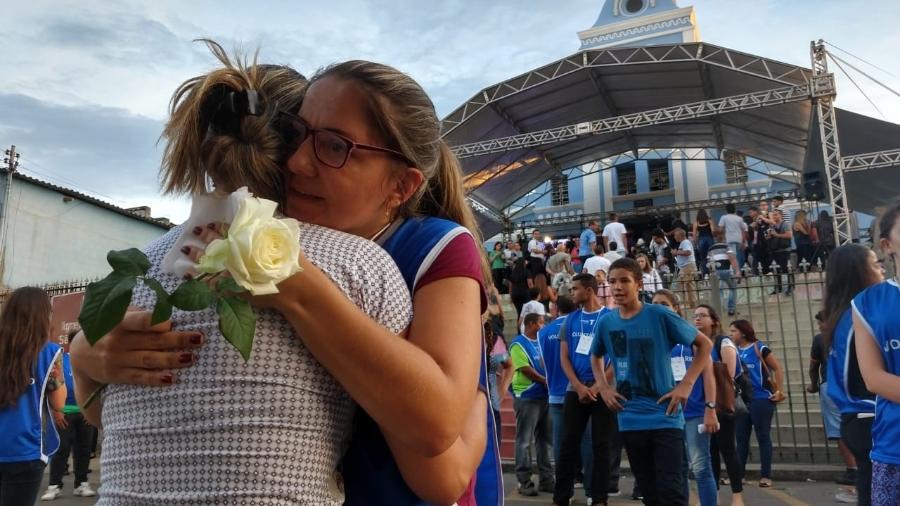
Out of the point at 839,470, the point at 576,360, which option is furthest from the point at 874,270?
the point at 839,470

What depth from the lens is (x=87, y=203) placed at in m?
24.2

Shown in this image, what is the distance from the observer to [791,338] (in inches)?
392

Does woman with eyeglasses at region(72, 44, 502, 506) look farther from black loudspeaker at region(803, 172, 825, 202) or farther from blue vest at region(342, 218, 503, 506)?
black loudspeaker at region(803, 172, 825, 202)

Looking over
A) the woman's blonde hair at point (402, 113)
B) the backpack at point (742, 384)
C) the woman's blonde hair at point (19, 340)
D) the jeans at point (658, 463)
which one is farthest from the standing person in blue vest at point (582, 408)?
the woman's blonde hair at point (402, 113)

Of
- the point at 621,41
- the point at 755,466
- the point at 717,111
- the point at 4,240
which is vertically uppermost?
the point at 621,41

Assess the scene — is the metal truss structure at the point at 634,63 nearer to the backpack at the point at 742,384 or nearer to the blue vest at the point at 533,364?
the blue vest at the point at 533,364

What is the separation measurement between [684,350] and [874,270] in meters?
2.33

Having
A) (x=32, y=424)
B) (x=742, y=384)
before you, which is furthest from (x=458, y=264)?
(x=742, y=384)

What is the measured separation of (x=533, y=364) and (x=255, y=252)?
6.41 m

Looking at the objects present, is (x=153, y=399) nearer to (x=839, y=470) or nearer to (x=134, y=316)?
(x=134, y=316)

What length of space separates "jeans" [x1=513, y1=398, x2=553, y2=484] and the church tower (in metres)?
22.2

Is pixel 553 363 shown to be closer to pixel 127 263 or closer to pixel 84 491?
pixel 84 491

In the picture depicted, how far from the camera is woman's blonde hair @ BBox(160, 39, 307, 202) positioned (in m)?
1.19

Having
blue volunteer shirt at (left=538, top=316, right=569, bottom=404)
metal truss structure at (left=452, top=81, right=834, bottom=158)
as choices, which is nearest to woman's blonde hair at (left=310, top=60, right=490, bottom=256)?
blue volunteer shirt at (left=538, top=316, right=569, bottom=404)
